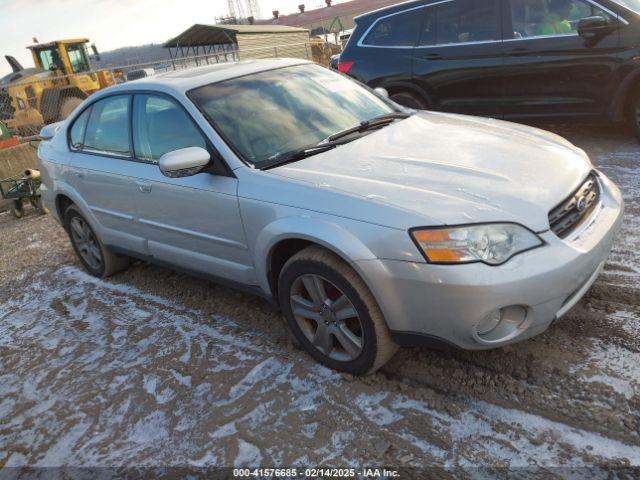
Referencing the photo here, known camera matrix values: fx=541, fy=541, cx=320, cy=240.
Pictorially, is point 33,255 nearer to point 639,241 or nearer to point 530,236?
point 530,236

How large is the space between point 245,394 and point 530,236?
170 cm

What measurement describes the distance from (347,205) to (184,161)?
103 centimetres

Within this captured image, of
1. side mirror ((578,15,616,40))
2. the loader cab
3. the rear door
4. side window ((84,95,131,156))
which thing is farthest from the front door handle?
the loader cab

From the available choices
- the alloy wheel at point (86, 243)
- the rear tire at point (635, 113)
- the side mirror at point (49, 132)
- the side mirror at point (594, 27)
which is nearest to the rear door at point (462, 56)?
the side mirror at point (594, 27)

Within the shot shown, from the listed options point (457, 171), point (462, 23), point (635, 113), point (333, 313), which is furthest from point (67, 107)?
point (457, 171)

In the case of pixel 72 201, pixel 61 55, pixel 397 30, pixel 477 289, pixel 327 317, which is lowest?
pixel 327 317

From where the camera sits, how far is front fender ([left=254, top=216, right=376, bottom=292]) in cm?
257

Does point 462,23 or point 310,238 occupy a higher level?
point 462,23

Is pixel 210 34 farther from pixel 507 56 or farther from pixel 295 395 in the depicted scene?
pixel 295 395

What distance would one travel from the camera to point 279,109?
3541mm

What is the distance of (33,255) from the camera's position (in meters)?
6.12

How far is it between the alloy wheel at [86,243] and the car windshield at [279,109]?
2028 millimetres

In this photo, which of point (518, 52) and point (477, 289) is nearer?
point (477, 289)

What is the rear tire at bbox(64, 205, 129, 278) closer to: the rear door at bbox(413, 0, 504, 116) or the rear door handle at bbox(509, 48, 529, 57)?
the rear door at bbox(413, 0, 504, 116)
